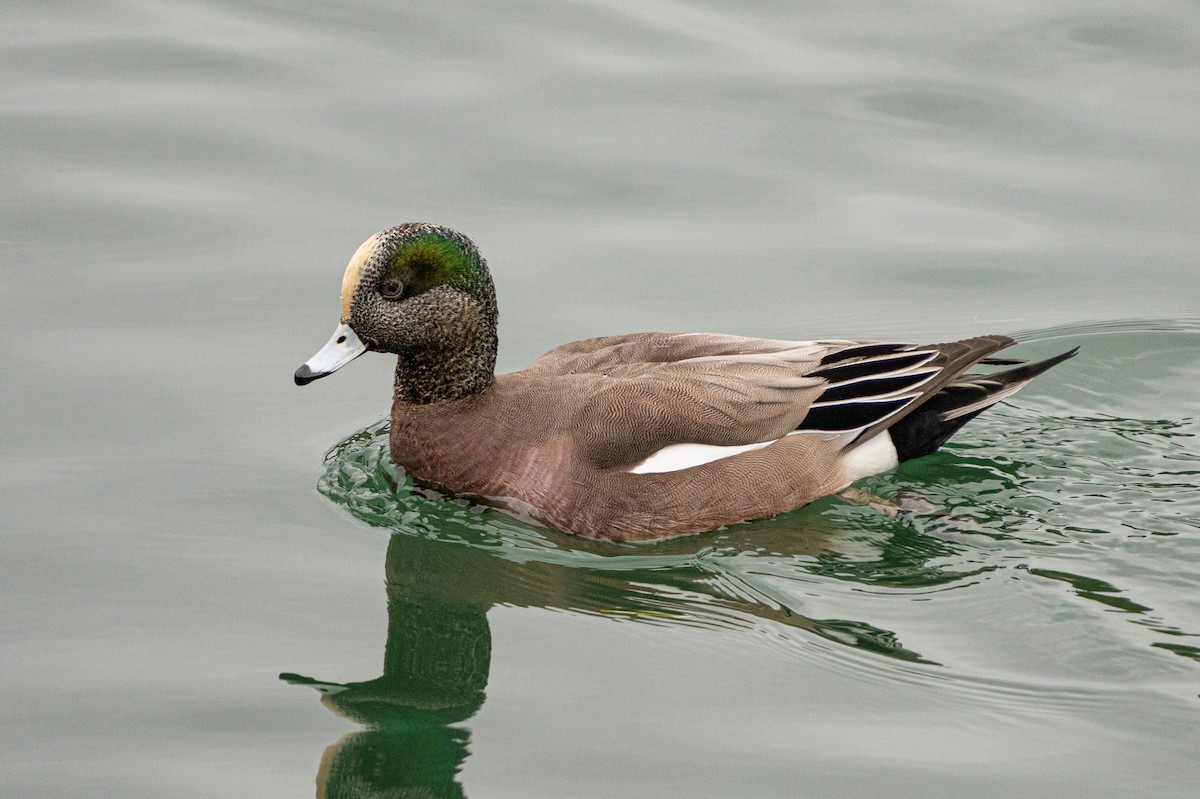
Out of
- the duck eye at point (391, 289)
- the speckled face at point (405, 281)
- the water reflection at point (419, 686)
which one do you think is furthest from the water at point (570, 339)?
the duck eye at point (391, 289)

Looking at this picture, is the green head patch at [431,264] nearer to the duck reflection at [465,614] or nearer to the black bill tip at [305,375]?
the black bill tip at [305,375]

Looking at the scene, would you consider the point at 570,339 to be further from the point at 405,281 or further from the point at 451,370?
the point at 405,281

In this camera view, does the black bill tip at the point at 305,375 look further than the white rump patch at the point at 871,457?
No

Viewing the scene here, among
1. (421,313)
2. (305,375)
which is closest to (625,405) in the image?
(421,313)

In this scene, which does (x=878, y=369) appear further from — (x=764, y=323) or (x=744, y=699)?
(x=744, y=699)

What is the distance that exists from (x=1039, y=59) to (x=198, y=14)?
5935mm

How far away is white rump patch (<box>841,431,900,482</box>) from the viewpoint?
7281 millimetres

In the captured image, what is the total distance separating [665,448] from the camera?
6.84 m

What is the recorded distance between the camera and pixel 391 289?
273 inches

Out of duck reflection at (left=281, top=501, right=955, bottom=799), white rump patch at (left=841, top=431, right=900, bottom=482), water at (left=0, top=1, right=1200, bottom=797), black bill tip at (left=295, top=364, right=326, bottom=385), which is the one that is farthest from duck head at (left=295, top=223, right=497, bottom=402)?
white rump patch at (left=841, top=431, right=900, bottom=482)

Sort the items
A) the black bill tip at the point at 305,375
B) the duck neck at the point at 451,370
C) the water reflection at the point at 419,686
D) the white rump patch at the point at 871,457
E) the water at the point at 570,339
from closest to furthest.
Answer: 1. the water reflection at the point at 419,686
2. the water at the point at 570,339
3. the black bill tip at the point at 305,375
4. the duck neck at the point at 451,370
5. the white rump patch at the point at 871,457

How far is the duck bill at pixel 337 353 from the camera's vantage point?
6898 millimetres

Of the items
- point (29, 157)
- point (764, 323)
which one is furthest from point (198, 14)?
point (764, 323)

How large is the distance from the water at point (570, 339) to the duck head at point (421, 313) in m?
0.57
